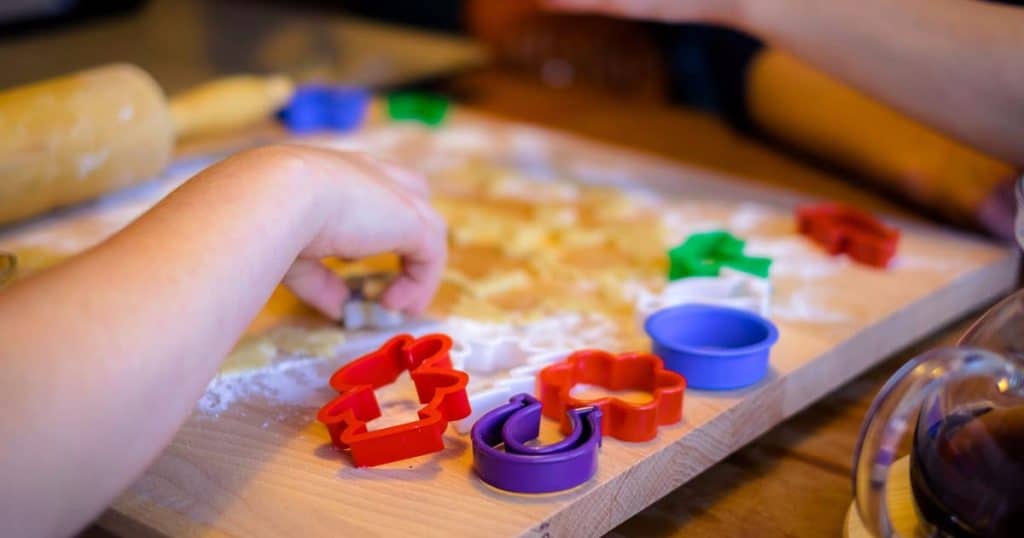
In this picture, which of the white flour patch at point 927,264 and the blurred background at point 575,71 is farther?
the blurred background at point 575,71

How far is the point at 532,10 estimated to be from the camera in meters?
1.46

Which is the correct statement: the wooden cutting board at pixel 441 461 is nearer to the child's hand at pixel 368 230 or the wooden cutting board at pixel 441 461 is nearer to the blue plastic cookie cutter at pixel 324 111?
the child's hand at pixel 368 230

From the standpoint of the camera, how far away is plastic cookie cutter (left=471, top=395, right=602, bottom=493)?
0.55 m

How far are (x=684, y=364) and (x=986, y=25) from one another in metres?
0.37

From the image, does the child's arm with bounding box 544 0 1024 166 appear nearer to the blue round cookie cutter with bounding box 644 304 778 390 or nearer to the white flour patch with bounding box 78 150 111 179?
the blue round cookie cutter with bounding box 644 304 778 390

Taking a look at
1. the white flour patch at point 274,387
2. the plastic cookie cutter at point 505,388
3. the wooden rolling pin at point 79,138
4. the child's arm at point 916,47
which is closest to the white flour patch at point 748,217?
the child's arm at point 916,47

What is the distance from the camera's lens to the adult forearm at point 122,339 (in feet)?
1.48

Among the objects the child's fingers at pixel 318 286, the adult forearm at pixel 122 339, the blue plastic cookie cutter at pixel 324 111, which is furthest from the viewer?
the blue plastic cookie cutter at pixel 324 111

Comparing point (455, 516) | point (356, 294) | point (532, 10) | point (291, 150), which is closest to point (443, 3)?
point (532, 10)

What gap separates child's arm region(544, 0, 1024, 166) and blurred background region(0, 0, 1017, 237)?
4.3 inches

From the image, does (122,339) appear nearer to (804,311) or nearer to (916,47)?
(804,311)

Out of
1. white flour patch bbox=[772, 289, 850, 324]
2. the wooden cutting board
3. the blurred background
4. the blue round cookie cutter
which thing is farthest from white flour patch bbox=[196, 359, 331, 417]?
the blurred background

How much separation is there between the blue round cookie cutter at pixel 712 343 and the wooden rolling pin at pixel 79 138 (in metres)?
0.48

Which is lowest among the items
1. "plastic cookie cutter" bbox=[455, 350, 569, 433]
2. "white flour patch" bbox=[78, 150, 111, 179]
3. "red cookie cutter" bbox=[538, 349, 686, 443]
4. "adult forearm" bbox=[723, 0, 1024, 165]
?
"plastic cookie cutter" bbox=[455, 350, 569, 433]
